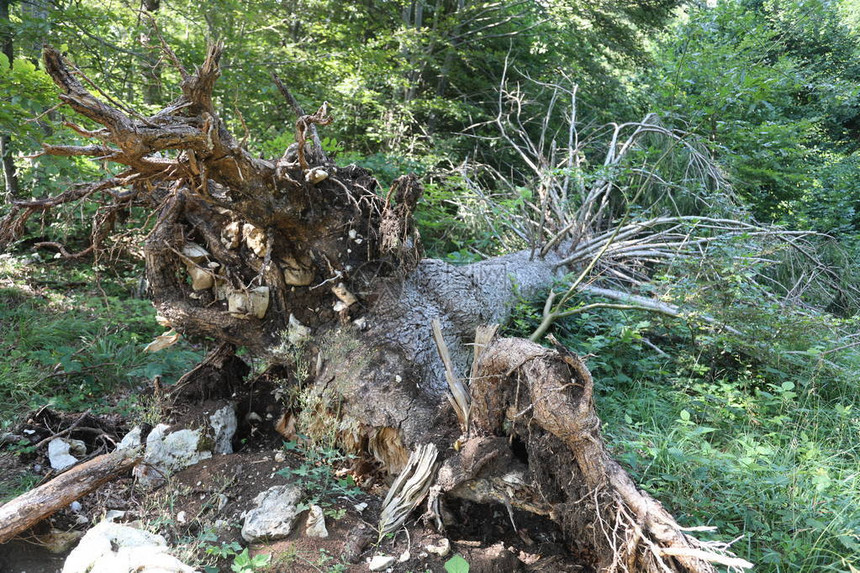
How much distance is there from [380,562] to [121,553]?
943 millimetres

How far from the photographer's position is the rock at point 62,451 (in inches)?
107

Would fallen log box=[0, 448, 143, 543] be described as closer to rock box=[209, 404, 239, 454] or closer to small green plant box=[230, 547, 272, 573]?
rock box=[209, 404, 239, 454]

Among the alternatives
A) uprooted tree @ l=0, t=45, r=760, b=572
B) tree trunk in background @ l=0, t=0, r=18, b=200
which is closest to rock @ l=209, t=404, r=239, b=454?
uprooted tree @ l=0, t=45, r=760, b=572

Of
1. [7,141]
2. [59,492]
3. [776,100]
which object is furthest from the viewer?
[776,100]

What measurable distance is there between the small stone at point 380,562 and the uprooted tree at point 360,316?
0.65ft

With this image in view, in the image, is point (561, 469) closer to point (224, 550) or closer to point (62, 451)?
point (224, 550)

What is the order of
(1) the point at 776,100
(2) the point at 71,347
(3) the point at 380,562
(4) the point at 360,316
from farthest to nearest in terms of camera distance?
1. (1) the point at 776,100
2. (2) the point at 71,347
3. (4) the point at 360,316
4. (3) the point at 380,562

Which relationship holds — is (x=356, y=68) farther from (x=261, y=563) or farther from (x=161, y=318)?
(x=261, y=563)

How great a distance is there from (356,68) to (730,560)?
22.8 feet

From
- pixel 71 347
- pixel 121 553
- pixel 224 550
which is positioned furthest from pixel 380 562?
pixel 71 347

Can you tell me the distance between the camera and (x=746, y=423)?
3.19 metres

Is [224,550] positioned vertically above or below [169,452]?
above

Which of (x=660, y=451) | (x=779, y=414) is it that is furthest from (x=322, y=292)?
(x=779, y=414)

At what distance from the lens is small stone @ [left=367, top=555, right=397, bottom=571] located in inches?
80.0
